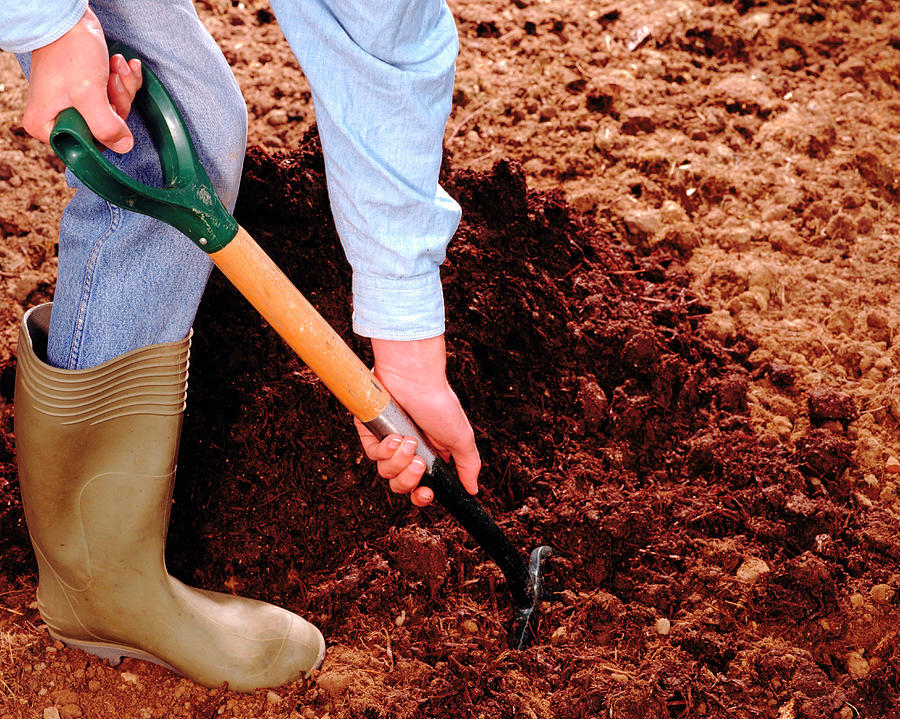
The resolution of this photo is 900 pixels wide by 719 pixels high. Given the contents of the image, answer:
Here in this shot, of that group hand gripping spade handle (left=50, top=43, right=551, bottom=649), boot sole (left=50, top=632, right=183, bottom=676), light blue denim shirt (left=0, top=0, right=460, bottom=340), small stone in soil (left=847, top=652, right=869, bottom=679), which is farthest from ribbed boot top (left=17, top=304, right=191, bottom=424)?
small stone in soil (left=847, top=652, right=869, bottom=679)

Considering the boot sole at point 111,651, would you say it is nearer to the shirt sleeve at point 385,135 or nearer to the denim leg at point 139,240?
the denim leg at point 139,240

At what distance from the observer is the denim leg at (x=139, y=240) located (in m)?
1.61

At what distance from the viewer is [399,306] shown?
5.05 ft

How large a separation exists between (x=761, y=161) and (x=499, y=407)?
1421 mm

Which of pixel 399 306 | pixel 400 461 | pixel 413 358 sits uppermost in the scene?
pixel 399 306

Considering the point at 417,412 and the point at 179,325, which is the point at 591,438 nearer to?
the point at 417,412

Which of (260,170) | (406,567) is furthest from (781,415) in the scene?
(260,170)

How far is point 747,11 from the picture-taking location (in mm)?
3484

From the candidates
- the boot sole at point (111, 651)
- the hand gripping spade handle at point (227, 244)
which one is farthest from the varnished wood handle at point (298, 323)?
the boot sole at point (111, 651)

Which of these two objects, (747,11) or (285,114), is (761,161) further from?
(285,114)

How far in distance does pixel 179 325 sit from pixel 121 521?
397 mm

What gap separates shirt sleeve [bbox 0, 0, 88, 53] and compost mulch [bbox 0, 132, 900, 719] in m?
0.96

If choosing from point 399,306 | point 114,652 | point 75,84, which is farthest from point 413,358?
point 114,652

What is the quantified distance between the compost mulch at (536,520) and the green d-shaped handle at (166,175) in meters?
0.73
